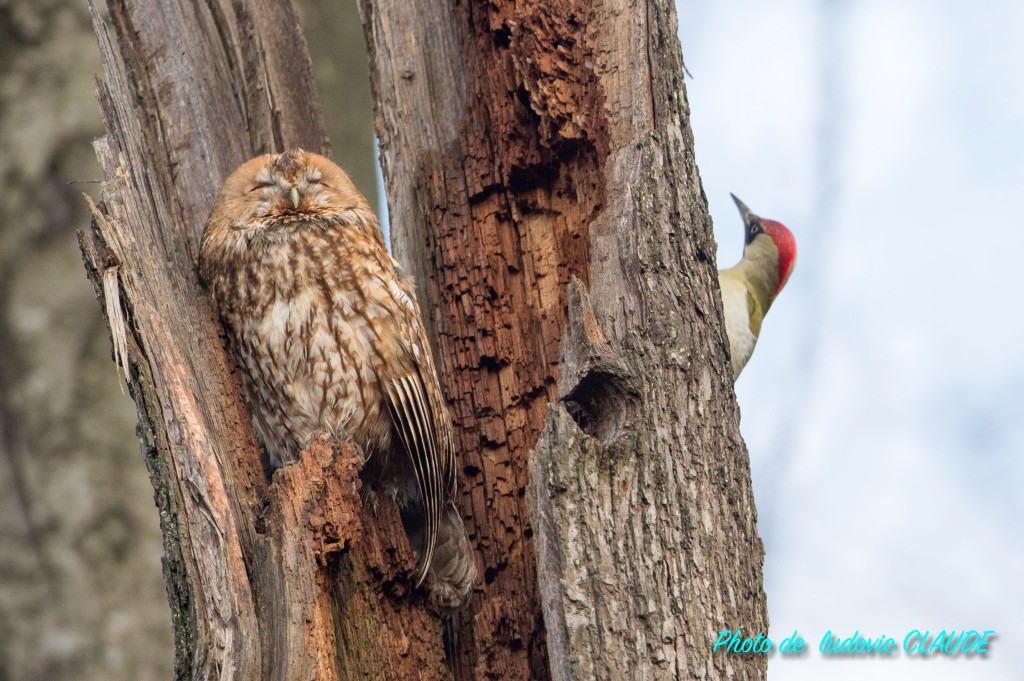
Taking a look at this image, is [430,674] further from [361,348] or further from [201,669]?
[361,348]

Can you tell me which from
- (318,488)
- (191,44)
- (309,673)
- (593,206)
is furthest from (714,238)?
(191,44)

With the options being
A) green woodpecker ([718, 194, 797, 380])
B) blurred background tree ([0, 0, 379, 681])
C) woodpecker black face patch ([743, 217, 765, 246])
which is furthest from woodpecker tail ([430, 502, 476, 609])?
woodpecker black face patch ([743, 217, 765, 246])

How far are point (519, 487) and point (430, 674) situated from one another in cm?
55

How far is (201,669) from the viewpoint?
7.43 ft

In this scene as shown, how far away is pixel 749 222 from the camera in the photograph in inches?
258

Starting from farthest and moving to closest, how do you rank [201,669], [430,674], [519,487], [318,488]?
[519,487] → [430,674] → [318,488] → [201,669]

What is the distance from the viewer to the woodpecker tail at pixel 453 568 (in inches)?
111

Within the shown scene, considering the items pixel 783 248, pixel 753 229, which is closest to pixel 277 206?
pixel 783 248

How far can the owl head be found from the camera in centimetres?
306

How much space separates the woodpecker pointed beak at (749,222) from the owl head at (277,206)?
366 cm

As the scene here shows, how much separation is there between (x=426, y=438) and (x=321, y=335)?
46 cm

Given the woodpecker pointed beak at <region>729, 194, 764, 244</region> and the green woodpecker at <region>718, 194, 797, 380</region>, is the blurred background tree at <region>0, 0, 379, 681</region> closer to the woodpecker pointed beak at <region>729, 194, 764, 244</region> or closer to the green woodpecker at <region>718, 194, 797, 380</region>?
the green woodpecker at <region>718, 194, 797, 380</region>

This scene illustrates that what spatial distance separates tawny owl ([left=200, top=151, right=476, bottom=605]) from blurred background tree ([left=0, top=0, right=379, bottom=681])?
44.6 inches

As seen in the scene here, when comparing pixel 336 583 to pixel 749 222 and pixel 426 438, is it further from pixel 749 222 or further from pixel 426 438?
pixel 749 222
